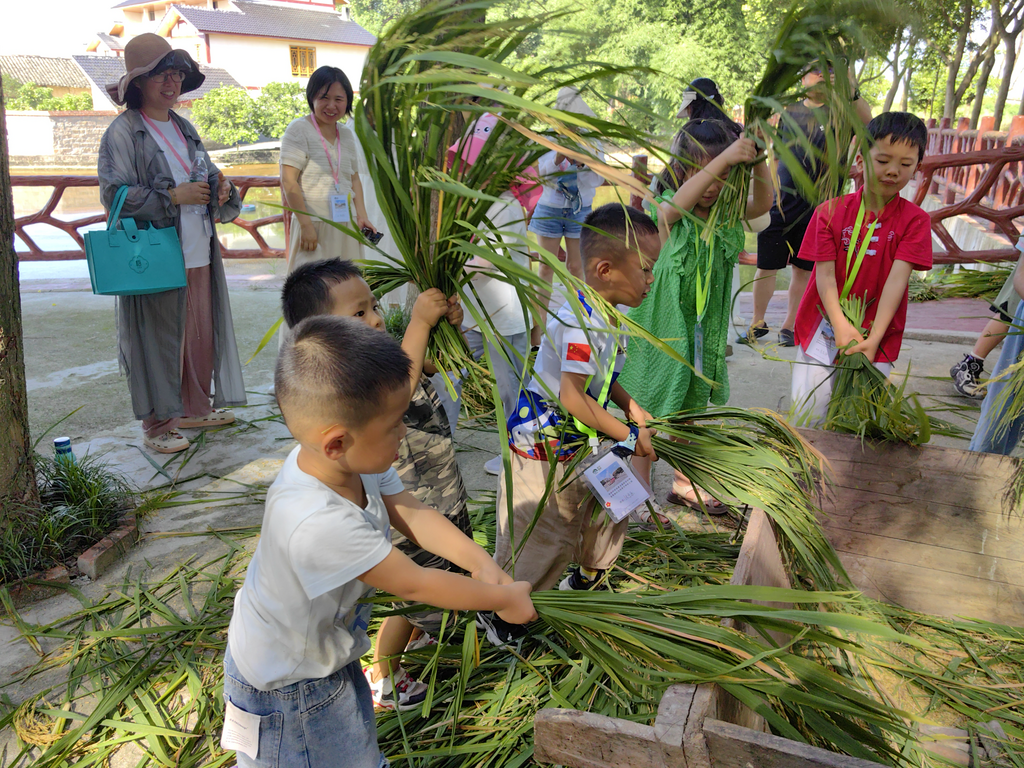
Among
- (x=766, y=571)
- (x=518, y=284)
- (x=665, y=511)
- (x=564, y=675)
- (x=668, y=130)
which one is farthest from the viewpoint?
(x=665, y=511)

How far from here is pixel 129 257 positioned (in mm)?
3645

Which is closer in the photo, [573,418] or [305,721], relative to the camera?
[305,721]

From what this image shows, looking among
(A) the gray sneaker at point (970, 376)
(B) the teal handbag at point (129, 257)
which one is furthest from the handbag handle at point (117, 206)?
(A) the gray sneaker at point (970, 376)

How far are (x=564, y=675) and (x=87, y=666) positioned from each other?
4.81 feet

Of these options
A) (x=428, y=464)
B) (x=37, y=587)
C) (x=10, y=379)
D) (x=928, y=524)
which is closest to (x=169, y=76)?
(x=10, y=379)

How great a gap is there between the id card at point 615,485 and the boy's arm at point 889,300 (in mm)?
1186

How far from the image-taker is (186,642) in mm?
2424

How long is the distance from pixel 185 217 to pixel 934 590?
12.2 ft

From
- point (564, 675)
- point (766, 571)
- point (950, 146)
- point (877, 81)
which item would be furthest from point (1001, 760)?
point (950, 146)

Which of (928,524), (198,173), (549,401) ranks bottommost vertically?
(928,524)

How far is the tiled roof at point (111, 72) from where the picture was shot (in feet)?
122

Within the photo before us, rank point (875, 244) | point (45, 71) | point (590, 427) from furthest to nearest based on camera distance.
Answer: point (45, 71)
point (875, 244)
point (590, 427)

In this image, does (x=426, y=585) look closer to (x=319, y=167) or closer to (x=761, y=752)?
(x=761, y=752)

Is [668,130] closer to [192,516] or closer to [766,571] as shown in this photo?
[766,571]
